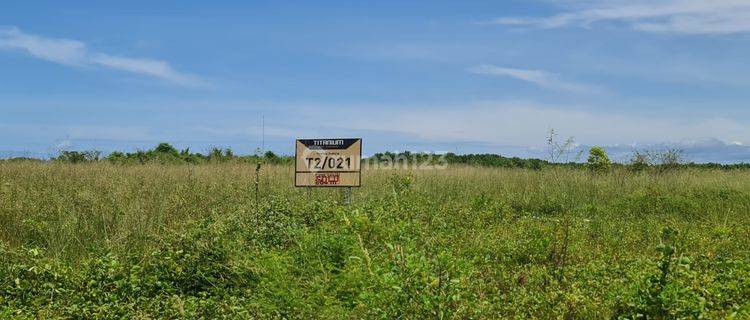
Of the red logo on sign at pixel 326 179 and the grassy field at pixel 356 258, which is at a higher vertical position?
the red logo on sign at pixel 326 179

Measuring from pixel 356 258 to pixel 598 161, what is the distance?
1748 cm

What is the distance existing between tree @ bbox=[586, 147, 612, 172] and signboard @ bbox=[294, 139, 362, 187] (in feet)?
36.9

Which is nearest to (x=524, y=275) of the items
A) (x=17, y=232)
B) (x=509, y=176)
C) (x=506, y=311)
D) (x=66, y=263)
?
(x=506, y=311)

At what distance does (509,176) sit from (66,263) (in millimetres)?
12829

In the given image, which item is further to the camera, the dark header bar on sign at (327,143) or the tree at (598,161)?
the tree at (598,161)

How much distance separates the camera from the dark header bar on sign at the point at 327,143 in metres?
10.8

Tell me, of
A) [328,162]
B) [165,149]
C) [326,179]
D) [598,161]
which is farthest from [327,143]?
[165,149]

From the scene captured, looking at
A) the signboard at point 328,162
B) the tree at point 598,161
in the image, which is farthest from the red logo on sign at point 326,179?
the tree at point 598,161

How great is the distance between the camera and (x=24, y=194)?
9.84m

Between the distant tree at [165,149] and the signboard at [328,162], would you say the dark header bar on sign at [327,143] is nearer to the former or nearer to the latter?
the signboard at [328,162]

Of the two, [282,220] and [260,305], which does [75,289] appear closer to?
[260,305]

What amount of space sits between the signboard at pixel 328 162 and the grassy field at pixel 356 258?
64cm

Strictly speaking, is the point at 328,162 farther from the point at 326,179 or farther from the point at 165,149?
the point at 165,149

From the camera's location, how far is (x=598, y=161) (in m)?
20.9
